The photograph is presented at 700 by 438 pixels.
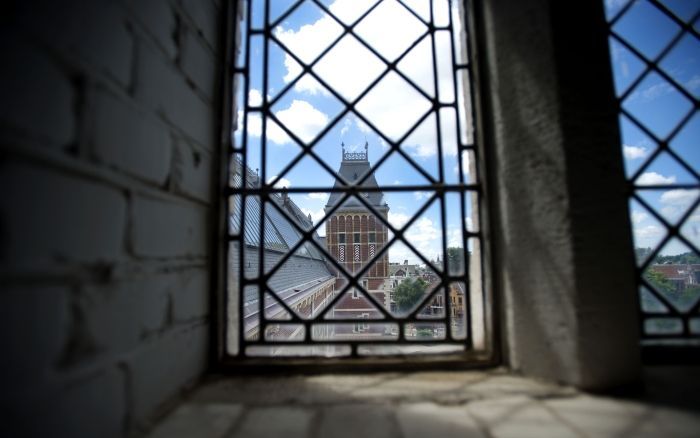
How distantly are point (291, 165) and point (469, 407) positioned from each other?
3.71ft

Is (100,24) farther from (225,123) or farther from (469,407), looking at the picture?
(469,407)

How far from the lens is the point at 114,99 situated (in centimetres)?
69

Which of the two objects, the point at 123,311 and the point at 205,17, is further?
the point at 205,17

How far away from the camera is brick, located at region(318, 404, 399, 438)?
80 cm

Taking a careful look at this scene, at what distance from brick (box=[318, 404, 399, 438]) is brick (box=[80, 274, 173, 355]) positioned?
526 millimetres

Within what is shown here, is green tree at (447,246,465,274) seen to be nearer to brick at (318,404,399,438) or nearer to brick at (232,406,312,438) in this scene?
brick at (318,404,399,438)

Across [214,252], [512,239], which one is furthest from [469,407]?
[214,252]

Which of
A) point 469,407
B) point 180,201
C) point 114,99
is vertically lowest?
point 469,407

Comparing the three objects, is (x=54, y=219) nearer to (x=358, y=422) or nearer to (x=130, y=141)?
(x=130, y=141)

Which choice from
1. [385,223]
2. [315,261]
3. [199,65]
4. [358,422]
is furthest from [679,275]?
[315,261]

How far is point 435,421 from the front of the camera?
0.84m

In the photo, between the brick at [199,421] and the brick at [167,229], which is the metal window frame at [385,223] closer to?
the brick at [167,229]

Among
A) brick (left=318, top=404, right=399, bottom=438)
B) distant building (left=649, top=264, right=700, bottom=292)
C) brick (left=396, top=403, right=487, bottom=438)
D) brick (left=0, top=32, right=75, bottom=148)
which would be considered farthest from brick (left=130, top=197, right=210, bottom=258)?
distant building (left=649, top=264, right=700, bottom=292)

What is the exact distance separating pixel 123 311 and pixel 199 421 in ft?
1.25
